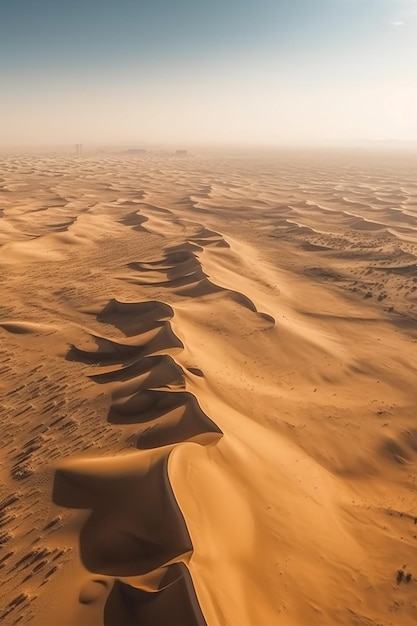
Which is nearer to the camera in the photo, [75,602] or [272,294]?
[75,602]

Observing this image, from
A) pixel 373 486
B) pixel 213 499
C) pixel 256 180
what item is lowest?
pixel 373 486

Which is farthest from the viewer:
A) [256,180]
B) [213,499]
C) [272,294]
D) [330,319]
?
[256,180]

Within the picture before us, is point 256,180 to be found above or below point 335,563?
above

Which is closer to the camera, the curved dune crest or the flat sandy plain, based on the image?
the flat sandy plain

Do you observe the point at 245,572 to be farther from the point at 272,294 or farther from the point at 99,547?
the point at 272,294

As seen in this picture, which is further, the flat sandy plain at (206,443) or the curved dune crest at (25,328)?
the curved dune crest at (25,328)

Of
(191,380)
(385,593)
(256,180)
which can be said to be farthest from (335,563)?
(256,180)

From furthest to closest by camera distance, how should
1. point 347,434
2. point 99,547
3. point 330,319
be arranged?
point 330,319 < point 347,434 < point 99,547

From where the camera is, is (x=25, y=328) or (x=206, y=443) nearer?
(x=206, y=443)
